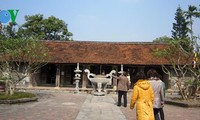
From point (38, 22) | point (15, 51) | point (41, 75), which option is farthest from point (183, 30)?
point (15, 51)

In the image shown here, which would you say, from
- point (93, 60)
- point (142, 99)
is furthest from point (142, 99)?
point (93, 60)

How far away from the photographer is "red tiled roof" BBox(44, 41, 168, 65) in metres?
25.6

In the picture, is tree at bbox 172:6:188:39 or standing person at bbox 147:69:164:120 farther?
tree at bbox 172:6:188:39

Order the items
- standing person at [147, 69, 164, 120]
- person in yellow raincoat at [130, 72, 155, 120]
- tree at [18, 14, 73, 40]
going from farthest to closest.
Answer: tree at [18, 14, 73, 40], standing person at [147, 69, 164, 120], person in yellow raincoat at [130, 72, 155, 120]

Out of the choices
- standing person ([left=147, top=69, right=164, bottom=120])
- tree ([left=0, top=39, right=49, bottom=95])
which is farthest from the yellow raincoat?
tree ([left=0, top=39, right=49, bottom=95])

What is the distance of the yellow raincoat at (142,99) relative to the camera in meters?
6.15

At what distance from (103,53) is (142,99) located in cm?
2104

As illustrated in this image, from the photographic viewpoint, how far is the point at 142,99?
6.26m

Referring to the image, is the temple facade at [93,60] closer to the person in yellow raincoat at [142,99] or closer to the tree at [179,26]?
the person in yellow raincoat at [142,99]

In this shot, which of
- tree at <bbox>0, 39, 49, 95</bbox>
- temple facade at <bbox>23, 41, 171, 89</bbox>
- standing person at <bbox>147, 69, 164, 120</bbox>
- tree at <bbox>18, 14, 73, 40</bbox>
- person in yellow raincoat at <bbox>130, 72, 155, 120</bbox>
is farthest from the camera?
tree at <bbox>18, 14, 73, 40</bbox>

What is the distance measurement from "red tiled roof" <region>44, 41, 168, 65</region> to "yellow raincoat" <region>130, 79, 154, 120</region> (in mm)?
19009

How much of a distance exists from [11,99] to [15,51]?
123 inches

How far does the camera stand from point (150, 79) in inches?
302

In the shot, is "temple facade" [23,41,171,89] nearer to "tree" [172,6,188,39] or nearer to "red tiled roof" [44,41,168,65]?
"red tiled roof" [44,41,168,65]
